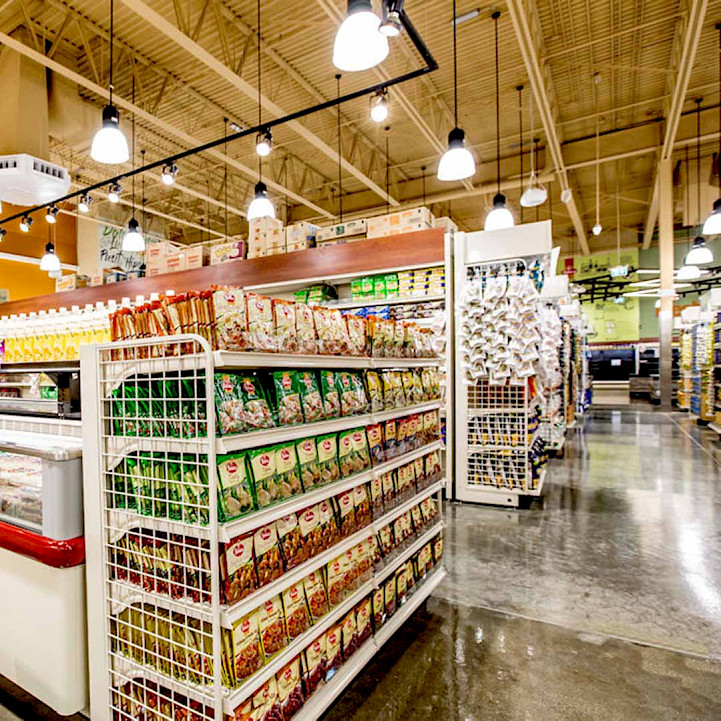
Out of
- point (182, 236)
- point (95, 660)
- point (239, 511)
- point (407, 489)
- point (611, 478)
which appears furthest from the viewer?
point (182, 236)

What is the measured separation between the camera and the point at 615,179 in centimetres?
1317

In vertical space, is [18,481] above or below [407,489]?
above

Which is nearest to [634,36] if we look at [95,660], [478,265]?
[478,265]

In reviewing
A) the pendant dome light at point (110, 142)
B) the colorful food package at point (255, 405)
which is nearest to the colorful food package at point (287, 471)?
the colorful food package at point (255, 405)

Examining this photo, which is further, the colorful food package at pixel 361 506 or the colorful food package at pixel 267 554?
the colorful food package at pixel 361 506

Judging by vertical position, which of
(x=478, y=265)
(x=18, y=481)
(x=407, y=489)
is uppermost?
(x=478, y=265)

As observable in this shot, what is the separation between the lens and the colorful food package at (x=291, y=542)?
1695 mm

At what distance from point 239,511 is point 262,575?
266mm

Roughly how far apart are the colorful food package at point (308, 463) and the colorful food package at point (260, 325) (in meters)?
0.40

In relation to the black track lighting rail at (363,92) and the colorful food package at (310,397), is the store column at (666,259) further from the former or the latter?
the colorful food package at (310,397)

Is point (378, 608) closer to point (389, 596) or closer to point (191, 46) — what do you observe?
point (389, 596)

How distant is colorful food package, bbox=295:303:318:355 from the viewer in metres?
1.90

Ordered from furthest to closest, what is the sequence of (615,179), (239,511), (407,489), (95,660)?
(615,179), (407,489), (95,660), (239,511)

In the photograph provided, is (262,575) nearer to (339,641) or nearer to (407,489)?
(339,641)
